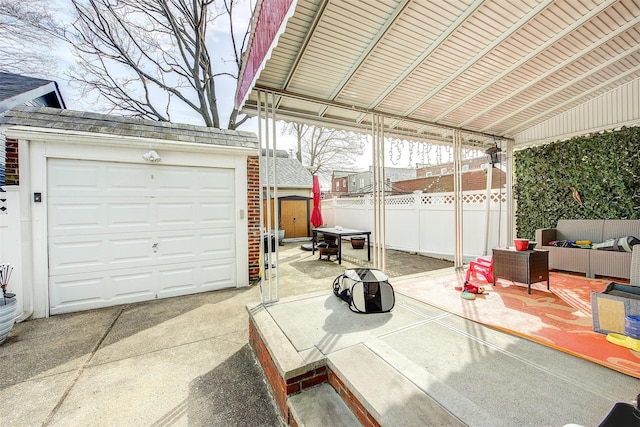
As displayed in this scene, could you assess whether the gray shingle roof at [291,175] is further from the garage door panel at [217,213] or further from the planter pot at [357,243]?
the garage door panel at [217,213]

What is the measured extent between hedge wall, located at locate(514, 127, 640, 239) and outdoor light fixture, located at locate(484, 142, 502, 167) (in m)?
0.92

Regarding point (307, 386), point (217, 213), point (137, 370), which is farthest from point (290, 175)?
point (307, 386)

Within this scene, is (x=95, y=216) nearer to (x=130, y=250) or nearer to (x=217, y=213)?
(x=130, y=250)

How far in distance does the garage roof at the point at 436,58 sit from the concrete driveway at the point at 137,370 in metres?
3.14

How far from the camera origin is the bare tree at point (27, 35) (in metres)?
8.48

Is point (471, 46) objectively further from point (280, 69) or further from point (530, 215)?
point (530, 215)

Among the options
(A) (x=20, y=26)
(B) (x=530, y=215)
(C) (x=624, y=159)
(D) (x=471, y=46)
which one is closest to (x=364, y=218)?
(B) (x=530, y=215)

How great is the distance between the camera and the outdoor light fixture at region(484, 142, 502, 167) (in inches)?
237

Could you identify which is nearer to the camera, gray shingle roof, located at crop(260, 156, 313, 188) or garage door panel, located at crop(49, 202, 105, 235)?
garage door panel, located at crop(49, 202, 105, 235)

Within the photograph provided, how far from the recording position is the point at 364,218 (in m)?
11.1

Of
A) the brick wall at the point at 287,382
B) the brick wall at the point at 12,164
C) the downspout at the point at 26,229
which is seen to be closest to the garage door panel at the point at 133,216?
the downspout at the point at 26,229

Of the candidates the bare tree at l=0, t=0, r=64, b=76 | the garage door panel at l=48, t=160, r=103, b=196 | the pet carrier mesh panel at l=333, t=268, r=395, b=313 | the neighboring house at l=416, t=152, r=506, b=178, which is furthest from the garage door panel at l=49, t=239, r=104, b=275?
the neighboring house at l=416, t=152, r=506, b=178

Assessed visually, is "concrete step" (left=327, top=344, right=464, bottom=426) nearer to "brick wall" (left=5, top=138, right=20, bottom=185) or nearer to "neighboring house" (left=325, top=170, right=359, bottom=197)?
"brick wall" (left=5, top=138, right=20, bottom=185)

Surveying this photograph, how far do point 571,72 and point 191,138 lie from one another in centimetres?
632
